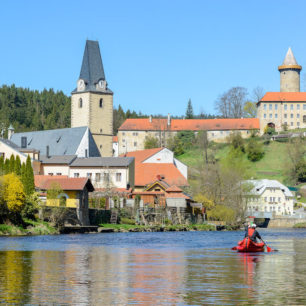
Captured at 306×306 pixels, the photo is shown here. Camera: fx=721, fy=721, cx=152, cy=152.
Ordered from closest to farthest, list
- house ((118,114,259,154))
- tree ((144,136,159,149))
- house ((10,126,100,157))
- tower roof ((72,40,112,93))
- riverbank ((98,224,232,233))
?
riverbank ((98,224,232,233)) → house ((10,126,100,157)) → tower roof ((72,40,112,93)) → tree ((144,136,159,149)) → house ((118,114,259,154))

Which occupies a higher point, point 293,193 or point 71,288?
point 293,193

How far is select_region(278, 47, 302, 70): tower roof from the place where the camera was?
17888cm

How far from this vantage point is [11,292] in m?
21.7

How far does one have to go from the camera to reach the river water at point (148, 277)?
20766 mm

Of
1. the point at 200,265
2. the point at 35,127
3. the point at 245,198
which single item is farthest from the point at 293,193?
the point at 200,265

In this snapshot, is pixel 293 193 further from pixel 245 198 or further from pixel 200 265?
pixel 200 265

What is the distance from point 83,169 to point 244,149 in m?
58.8

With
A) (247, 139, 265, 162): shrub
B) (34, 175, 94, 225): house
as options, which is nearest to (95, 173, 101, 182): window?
(34, 175, 94, 225): house

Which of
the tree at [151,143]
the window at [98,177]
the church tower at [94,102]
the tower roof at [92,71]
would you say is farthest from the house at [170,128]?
the window at [98,177]

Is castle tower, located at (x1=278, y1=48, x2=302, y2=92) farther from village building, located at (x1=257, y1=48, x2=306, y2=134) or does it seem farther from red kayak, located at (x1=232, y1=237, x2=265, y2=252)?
red kayak, located at (x1=232, y1=237, x2=265, y2=252)

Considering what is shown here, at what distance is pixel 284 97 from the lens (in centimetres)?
16738

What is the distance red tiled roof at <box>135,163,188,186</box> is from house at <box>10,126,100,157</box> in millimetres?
7040

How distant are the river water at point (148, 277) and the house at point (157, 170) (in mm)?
57308

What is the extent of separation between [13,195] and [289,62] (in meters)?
136
